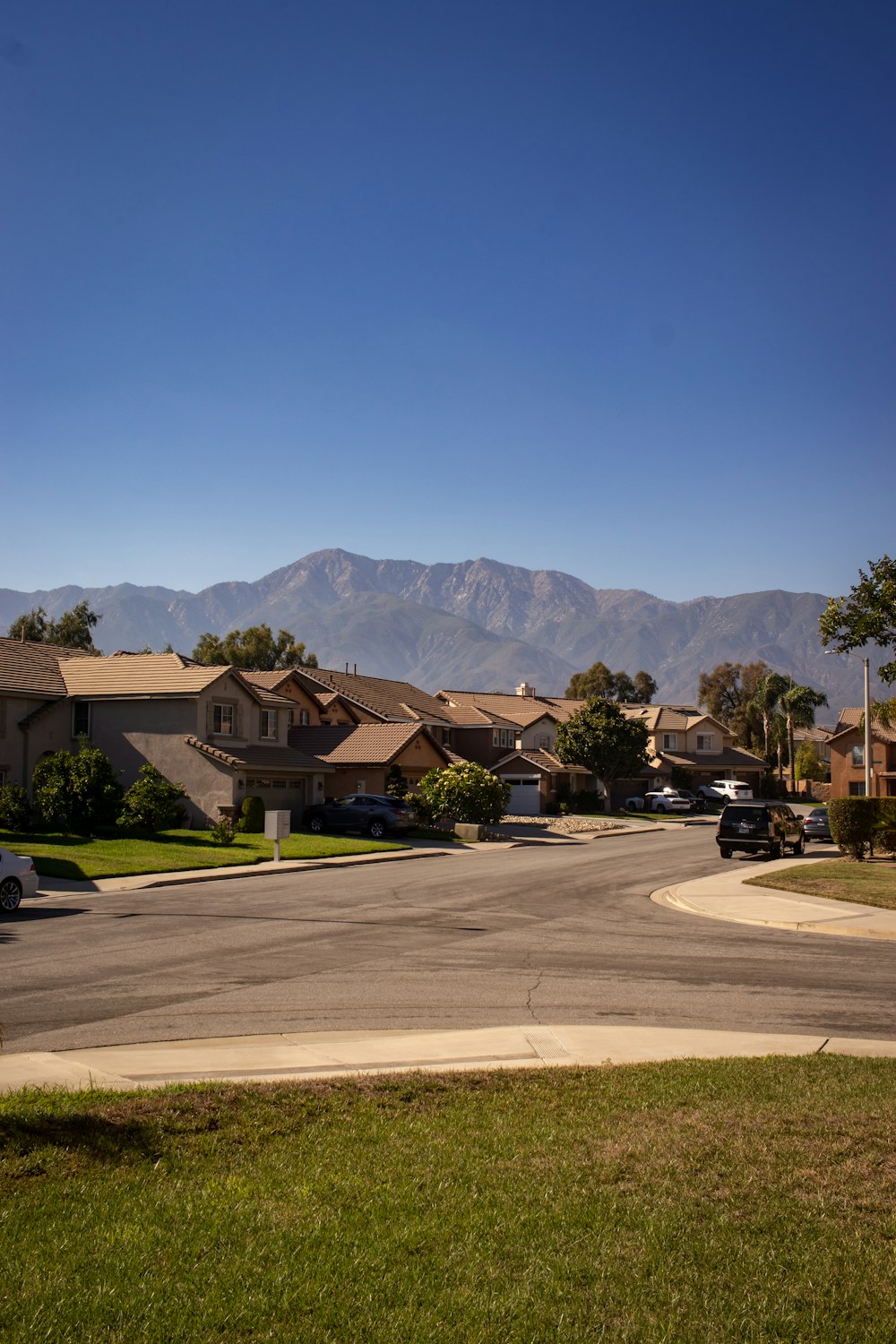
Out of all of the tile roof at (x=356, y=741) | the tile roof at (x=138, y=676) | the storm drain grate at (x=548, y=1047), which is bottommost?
the storm drain grate at (x=548, y=1047)

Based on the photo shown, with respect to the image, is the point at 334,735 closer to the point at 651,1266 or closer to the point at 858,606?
the point at 858,606

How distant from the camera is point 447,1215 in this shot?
219 inches

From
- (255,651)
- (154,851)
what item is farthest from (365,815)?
(255,651)

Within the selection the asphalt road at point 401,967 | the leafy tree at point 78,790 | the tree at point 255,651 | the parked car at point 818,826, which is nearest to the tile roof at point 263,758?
the leafy tree at point 78,790

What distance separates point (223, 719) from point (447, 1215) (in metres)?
39.3

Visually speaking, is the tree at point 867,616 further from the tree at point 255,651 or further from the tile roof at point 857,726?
the tree at point 255,651

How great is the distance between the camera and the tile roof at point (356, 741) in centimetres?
5216

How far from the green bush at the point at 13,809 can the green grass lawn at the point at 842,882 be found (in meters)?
23.6

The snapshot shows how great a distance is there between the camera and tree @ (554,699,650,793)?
7000 centimetres

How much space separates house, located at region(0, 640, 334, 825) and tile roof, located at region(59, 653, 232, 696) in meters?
0.05

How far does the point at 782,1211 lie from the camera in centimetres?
574

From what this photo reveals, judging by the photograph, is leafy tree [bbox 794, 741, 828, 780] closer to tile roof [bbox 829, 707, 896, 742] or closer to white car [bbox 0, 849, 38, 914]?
tile roof [bbox 829, 707, 896, 742]

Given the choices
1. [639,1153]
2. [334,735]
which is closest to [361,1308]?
[639,1153]

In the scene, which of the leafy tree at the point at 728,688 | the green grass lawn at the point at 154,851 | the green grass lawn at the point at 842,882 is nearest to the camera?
the green grass lawn at the point at 842,882
